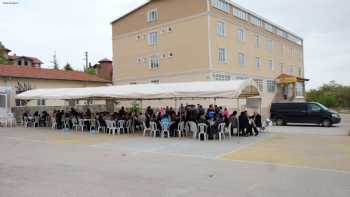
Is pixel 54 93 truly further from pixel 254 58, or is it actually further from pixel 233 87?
pixel 254 58

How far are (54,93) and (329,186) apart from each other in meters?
20.9

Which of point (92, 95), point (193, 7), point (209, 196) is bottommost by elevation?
point (209, 196)

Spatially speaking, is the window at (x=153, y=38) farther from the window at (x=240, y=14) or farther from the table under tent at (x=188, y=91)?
the table under tent at (x=188, y=91)

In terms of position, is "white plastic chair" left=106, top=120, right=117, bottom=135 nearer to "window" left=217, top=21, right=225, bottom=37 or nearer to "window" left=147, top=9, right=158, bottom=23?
"window" left=217, top=21, right=225, bottom=37

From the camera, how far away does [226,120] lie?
16641 mm

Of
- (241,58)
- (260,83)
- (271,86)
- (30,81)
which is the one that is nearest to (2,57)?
(30,81)

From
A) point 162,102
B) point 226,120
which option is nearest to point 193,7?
point 162,102

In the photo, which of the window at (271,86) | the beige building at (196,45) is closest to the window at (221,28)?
the beige building at (196,45)

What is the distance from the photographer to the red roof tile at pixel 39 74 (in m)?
31.8

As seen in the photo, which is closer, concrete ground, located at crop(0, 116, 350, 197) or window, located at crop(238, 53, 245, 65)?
concrete ground, located at crop(0, 116, 350, 197)

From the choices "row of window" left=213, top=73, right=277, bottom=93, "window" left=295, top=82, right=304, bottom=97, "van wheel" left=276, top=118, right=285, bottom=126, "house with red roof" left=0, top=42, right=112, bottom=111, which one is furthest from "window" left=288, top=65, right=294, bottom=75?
"van wheel" left=276, top=118, right=285, bottom=126

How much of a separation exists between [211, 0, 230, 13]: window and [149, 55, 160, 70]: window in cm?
827

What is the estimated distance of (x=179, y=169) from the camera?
8.74m

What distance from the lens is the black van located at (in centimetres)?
2217
